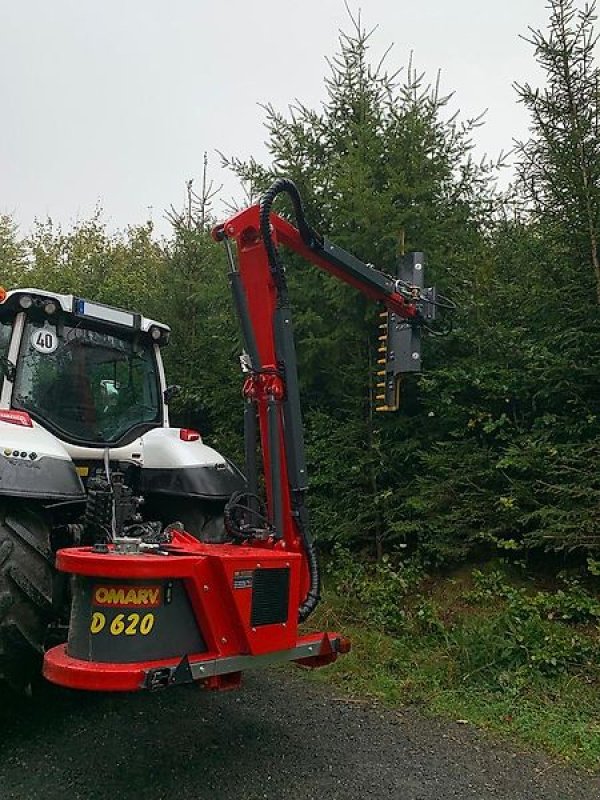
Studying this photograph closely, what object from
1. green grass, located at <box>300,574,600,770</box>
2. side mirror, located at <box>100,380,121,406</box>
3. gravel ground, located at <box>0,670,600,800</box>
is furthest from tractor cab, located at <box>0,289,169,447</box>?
green grass, located at <box>300,574,600,770</box>

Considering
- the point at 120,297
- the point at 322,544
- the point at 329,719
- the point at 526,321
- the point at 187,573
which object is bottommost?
the point at 329,719

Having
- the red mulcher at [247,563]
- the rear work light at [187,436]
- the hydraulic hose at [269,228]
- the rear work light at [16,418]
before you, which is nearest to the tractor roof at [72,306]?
the rear work light at [16,418]

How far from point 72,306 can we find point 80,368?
379 mm

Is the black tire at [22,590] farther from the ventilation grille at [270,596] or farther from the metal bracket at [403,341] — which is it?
the metal bracket at [403,341]

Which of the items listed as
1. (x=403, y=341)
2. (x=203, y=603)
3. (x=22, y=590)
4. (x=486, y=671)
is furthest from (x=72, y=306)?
(x=486, y=671)

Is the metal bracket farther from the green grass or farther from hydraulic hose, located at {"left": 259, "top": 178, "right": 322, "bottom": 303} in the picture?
the green grass

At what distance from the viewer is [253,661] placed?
323 centimetres

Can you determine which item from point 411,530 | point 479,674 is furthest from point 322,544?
point 479,674

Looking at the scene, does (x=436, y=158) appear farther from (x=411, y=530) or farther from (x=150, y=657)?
(x=150, y=657)

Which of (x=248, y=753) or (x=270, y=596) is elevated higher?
(x=270, y=596)

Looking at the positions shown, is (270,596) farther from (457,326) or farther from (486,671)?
(457,326)

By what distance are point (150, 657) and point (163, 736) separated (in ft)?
3.58

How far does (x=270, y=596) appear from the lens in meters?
3.32

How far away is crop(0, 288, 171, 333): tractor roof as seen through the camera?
4199 millimetres
